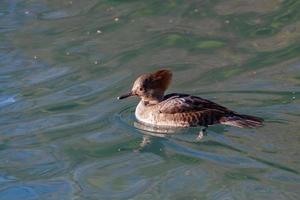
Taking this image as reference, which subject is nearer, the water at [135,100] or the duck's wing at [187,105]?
the water at [135,100]

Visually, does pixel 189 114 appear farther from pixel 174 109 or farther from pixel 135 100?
pixel 135 100

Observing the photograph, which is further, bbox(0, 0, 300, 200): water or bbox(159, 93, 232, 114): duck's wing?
bbox(159, 93, 232, 114): duck's wing

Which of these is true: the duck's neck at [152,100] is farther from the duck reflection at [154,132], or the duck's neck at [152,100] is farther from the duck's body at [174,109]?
the duck reflection at [154,132]

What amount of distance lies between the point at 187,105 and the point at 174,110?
0.17m

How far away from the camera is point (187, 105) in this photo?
30.4 ft

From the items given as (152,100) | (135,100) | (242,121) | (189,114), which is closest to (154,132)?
(189,114)

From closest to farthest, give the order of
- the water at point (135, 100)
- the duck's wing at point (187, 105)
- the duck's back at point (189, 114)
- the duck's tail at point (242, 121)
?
the water at point (135, 100)
the duck's tail at point (242, 121)
the duck's back at point (189, 114)
the duck's wing at point (187, 105)

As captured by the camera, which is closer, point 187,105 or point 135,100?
point 187,105

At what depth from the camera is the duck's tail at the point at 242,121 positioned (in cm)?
876

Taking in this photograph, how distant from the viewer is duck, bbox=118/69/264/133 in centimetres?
900

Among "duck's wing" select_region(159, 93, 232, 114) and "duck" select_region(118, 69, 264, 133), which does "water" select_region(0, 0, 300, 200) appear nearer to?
"duck" select_region(118, 69, 264, 133)

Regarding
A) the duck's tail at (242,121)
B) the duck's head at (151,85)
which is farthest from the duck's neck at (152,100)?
the duck's tail at (242,121)

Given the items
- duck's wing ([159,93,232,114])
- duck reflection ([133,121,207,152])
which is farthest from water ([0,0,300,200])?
duck's wing ([159,93,232,114])

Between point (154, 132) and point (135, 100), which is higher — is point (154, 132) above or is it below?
above
